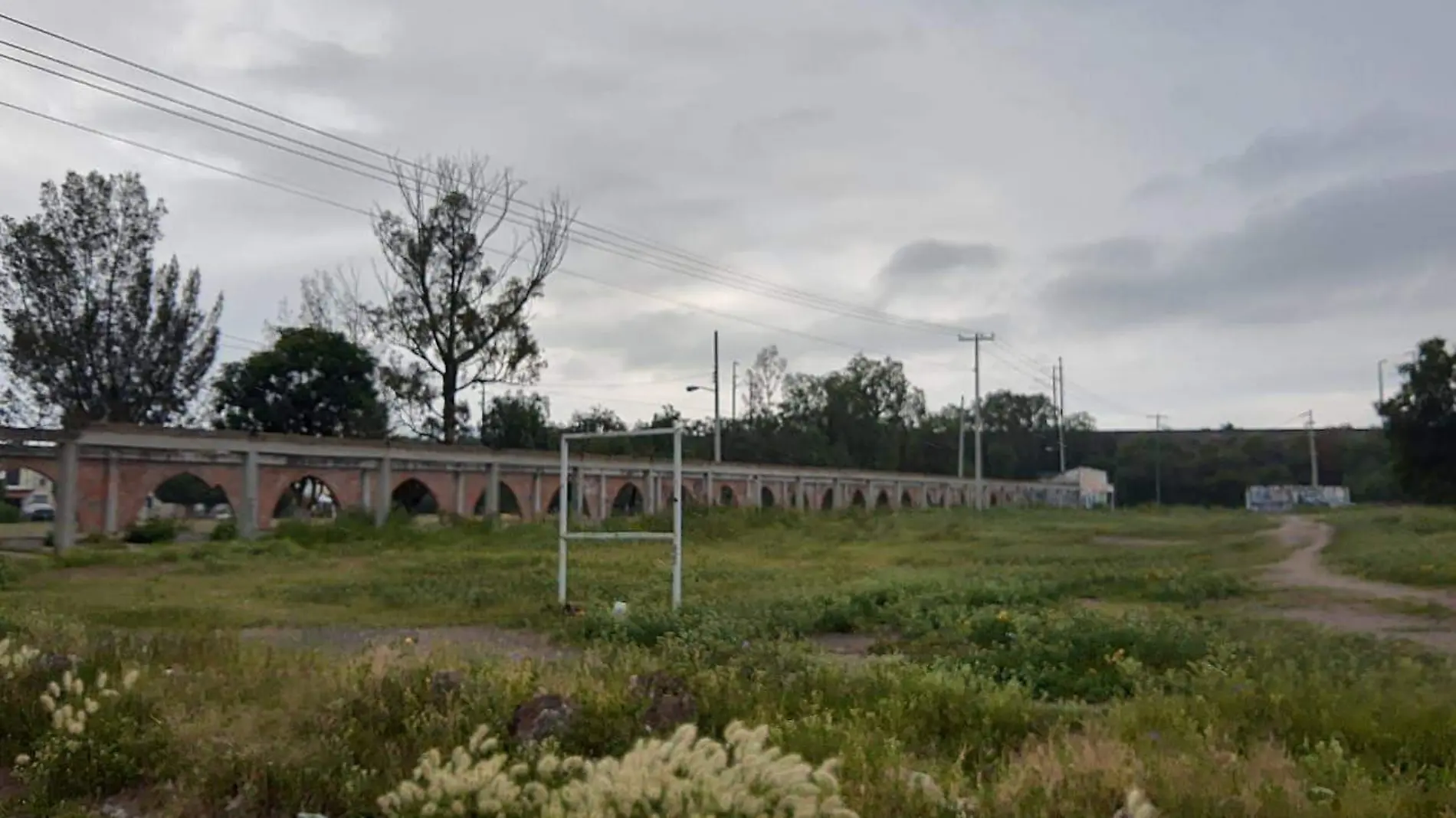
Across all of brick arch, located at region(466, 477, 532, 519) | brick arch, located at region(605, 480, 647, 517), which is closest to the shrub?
brick arch, located at region(466, 477, 532, 519)

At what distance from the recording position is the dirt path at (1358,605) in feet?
37.3

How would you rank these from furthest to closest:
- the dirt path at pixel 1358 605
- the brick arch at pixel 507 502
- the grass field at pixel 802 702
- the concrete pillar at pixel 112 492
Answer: the brick arch at pixel 507 502, the concrete pillar at pixel 112 492, the dirt path at pixel 1358 605, the grass field at pixel 802 702

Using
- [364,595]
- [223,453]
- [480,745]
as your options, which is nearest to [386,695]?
[480,745]

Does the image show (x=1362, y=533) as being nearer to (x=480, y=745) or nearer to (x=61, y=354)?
(x=480, y=745)

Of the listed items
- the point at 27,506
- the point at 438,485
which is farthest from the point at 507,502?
the point at 27,506

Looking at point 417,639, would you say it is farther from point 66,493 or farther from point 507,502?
point 507,502

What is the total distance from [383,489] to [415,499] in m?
5.60

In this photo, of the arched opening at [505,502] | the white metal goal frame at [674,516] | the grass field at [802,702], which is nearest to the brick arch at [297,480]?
the arched opening at [505,502]

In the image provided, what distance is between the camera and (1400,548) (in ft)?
80.1

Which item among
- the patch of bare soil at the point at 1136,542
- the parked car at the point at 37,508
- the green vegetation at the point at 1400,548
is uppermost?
the parked car at the point at 37,508

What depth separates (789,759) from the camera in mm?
3889

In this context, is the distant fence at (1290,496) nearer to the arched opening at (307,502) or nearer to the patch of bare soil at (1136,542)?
the patch of bare soil at (1136,542)

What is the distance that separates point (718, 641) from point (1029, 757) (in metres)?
4.17

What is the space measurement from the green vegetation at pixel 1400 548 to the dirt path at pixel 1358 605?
14.6 inches
